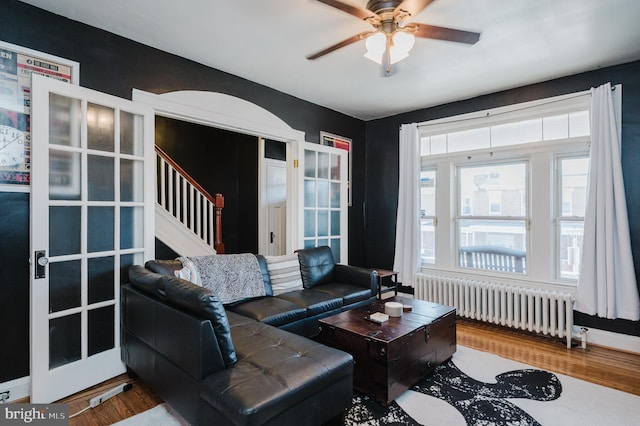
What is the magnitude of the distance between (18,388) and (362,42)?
3.63m

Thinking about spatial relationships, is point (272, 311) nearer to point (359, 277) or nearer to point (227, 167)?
point (359, 277)

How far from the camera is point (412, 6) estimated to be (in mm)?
2049

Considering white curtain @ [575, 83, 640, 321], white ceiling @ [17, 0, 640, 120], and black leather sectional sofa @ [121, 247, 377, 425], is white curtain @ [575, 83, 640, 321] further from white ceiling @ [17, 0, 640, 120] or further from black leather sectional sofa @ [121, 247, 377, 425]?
black leather sectional sofa @ [121, 247, 377, 425]

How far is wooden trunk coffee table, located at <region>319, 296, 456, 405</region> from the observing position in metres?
2.21

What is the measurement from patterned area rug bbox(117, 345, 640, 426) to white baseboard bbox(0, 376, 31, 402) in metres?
0.88

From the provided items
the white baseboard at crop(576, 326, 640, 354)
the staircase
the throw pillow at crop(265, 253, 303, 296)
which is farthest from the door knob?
the white baseboard at crop(576, 326, 640, 354)

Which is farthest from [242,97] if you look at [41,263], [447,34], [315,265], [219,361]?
[219,361]

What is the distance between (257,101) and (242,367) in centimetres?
287

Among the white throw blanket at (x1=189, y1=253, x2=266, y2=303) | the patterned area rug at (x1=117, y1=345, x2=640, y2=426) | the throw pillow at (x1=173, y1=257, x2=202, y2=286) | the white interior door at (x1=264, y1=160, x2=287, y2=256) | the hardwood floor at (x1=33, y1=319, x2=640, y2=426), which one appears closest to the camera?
the patterned area rug at (x1=117, y1=345, x2=640, y2=426)

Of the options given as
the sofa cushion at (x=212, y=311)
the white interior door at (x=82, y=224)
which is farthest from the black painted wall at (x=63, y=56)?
the sofa cushion at (x=212, y=311)

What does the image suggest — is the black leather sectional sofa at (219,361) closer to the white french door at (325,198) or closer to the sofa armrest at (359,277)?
the sofa armrest at (359,277)

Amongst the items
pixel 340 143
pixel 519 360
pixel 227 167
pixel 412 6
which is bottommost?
pixel 519 360

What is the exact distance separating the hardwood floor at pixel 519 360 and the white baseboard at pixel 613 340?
0.07 metres

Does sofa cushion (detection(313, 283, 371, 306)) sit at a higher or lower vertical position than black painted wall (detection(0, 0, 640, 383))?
lower
